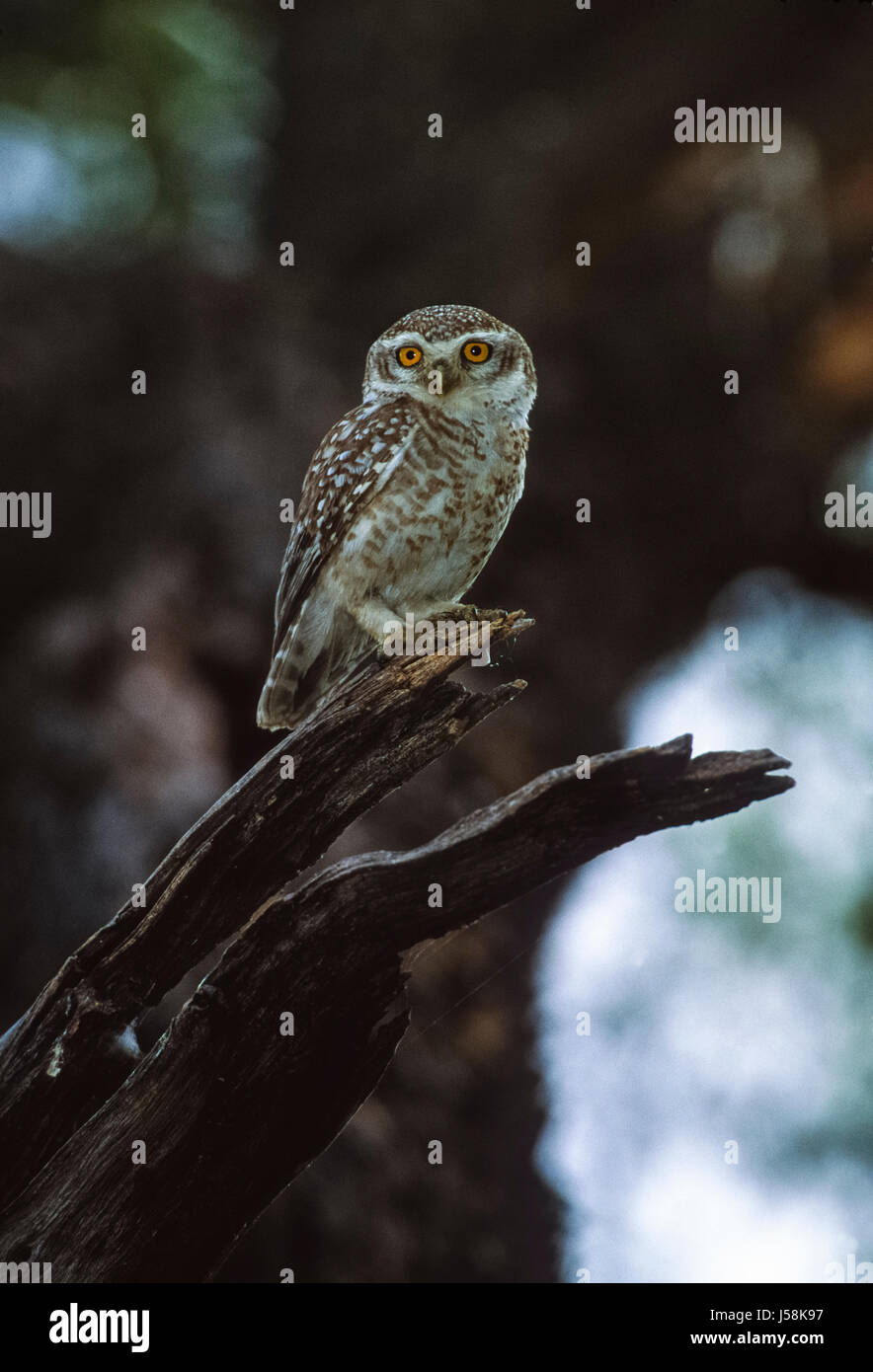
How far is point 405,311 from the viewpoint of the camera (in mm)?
5094

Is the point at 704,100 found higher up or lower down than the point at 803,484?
higher up

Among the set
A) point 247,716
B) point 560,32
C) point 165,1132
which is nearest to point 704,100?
point 560,32

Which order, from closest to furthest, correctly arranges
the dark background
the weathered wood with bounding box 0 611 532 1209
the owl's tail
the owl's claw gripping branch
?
the owl's claw gripping branch, the weathered wood with bounding box 0 611 532 1209, the owl's tail, the dark background

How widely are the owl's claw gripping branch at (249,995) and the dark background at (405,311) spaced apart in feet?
6.66

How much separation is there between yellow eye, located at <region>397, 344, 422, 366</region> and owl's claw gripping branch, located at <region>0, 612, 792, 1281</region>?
3.25 ft

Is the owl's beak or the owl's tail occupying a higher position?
the owl's beak

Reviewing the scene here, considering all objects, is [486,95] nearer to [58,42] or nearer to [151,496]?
[58,42]

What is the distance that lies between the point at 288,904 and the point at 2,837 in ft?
8.25

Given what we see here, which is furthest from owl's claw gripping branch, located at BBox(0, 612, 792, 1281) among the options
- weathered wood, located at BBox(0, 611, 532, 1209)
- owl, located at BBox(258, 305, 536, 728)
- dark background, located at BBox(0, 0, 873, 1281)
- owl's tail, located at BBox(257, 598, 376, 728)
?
dark background, located at BBox(0, 0, 873, 1281)

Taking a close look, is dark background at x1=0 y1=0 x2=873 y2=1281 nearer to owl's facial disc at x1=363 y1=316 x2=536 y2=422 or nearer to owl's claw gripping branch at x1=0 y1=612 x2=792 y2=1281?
owl's facial disc at x1=363 y1=316 x2=536 y2=422

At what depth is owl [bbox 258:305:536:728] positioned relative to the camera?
3.15 metres

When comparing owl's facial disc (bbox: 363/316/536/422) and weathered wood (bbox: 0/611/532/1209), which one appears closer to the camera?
weathered wood (bbox: 0/611/532/1209)

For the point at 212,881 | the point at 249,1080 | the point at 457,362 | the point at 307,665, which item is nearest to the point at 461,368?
the point at 457,362

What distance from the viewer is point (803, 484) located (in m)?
5.09
